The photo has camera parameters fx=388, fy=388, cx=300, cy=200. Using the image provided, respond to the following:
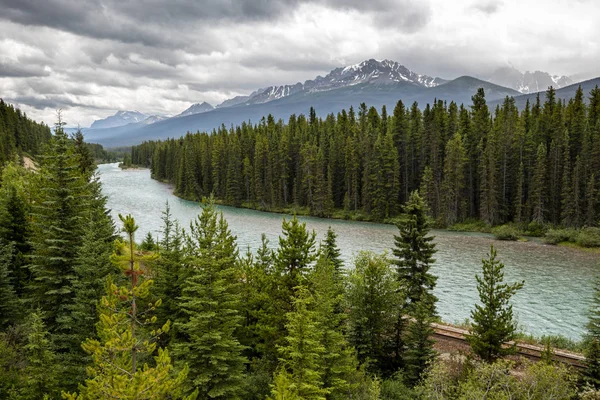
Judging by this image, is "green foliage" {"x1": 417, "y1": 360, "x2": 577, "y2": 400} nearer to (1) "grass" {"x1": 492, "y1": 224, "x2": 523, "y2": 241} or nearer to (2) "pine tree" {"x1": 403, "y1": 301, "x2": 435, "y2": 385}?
(2) "pine tree" {"x1": 403, "y1": 301, "x2": 435, "y2": 385}

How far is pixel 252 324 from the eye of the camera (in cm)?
2331

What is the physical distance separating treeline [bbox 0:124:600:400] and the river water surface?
9.32 metres

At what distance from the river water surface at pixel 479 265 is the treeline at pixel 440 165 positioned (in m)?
9.76

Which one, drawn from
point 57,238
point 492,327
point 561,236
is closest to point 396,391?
point 492,327

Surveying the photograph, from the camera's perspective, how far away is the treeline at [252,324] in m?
15.4

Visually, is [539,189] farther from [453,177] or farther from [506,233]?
[453,177]

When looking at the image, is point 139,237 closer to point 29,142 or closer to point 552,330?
point 552,330

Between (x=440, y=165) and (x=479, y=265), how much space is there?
36562 millimetres

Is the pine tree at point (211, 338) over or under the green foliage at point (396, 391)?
over

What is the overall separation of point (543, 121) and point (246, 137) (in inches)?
2839

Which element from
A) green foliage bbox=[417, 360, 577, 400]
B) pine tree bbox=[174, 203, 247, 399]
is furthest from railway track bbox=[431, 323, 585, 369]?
pine tree bbox=[174, 203, 247, 399]

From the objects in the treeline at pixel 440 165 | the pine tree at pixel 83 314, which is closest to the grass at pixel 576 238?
the treeline at pixel 440 165

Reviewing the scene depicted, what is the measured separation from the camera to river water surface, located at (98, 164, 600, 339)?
3098cm

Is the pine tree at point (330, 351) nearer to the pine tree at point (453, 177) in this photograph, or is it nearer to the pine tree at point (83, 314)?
the pine tree at point (83, 314)
